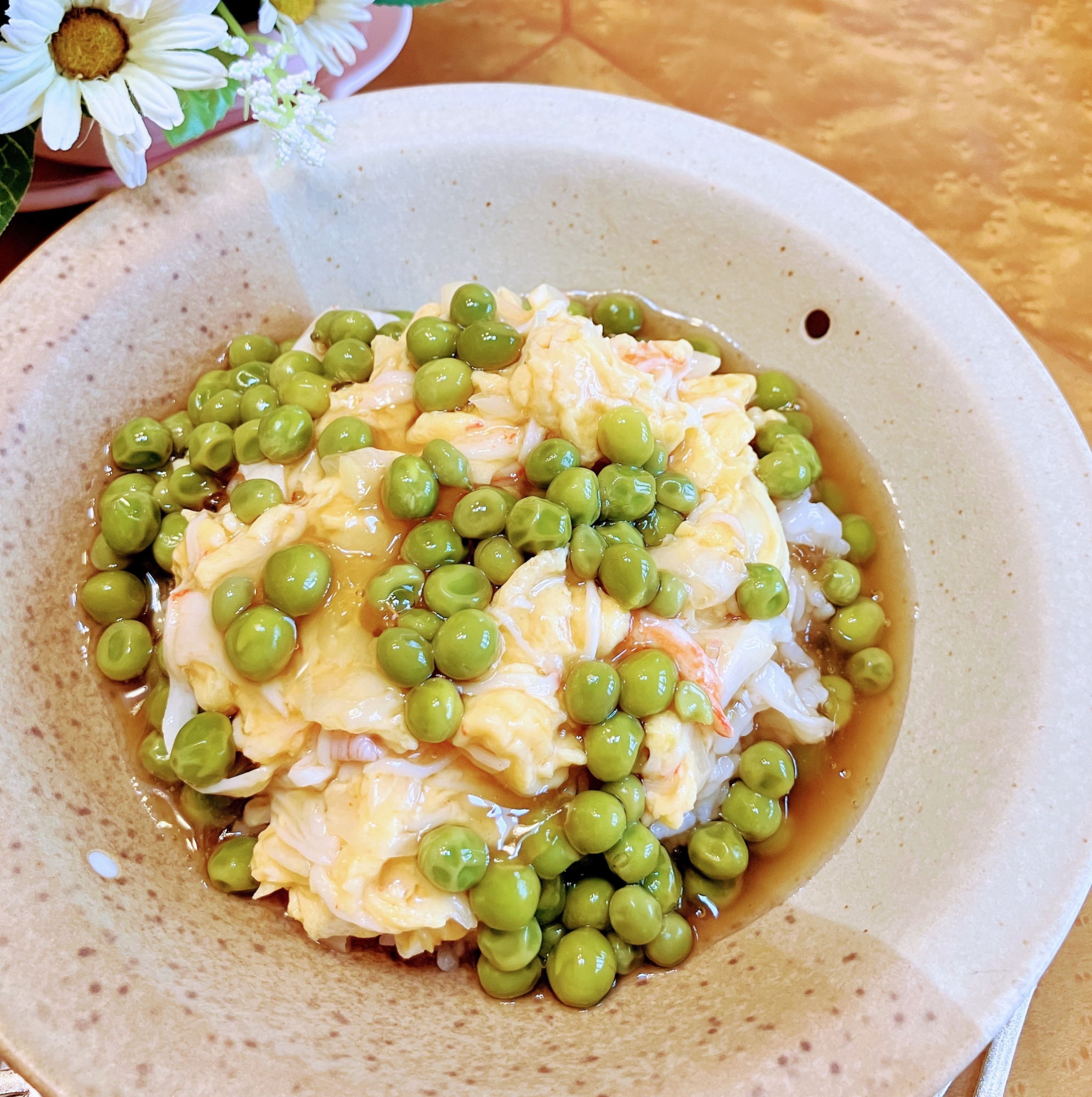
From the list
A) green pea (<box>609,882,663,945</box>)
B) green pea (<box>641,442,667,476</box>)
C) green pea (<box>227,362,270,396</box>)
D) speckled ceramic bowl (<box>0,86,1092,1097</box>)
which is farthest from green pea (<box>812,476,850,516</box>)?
green pea (<box>227,362,270,396</box>)

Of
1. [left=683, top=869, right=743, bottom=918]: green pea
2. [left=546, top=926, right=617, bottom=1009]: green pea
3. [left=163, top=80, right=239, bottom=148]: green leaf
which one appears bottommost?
[left=683, top=869, right=743, bottom=918]: green pea

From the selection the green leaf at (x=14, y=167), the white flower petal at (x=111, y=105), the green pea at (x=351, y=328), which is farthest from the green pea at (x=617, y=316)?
the green leaf at (x=14, y=167)

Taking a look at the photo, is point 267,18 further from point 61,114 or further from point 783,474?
point 783,474

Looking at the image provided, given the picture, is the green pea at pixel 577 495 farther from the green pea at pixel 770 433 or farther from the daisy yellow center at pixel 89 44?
the daisy yellow center at pixel 89 44

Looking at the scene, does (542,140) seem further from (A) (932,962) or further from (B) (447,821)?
(A) (932,962)

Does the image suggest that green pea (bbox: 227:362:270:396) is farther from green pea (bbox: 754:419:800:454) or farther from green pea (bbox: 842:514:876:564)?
green pea (bbox: 842:514:876:564)

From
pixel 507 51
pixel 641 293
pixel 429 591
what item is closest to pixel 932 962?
pixel 429 591
